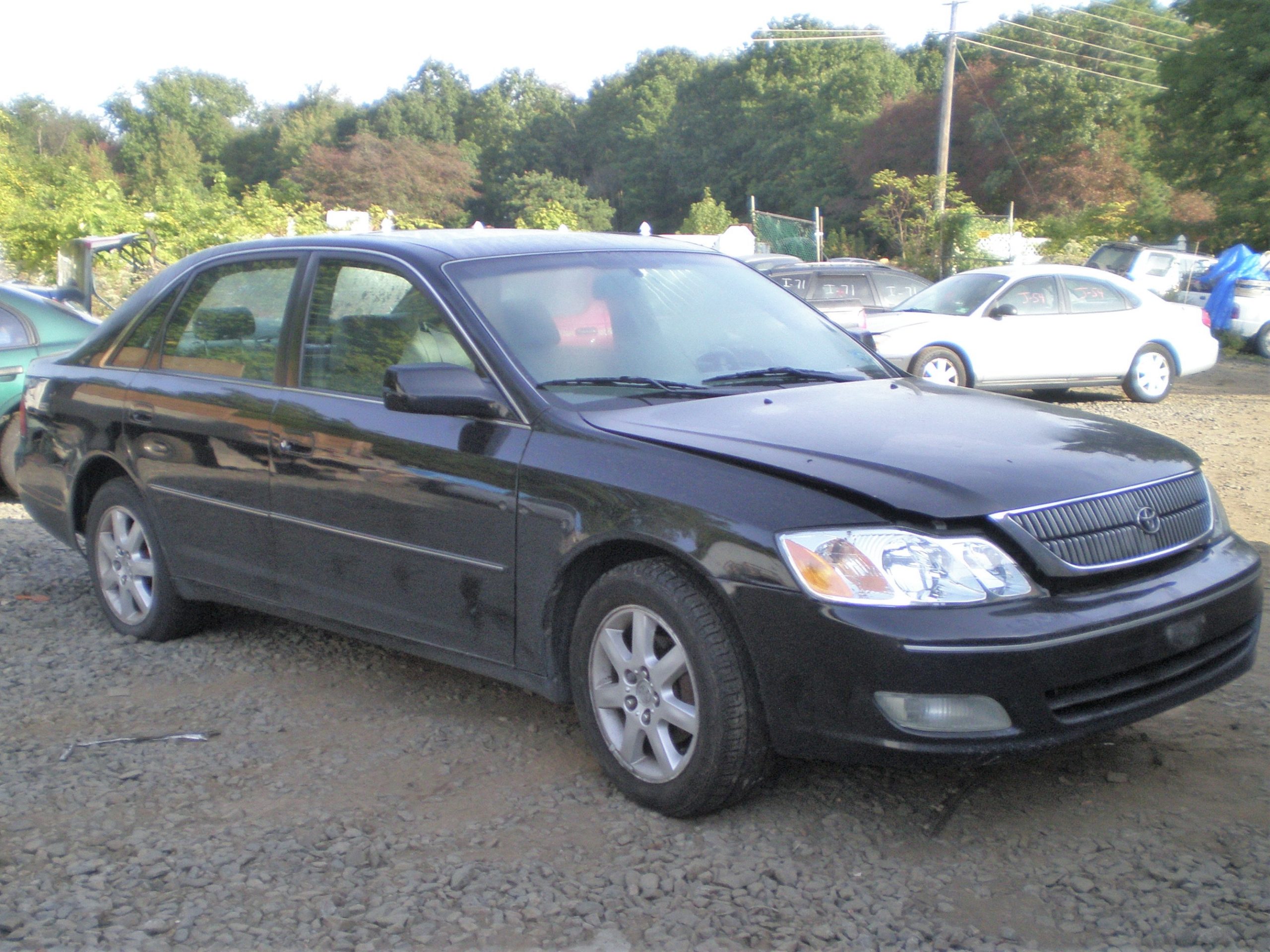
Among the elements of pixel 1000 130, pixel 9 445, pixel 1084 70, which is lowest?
pixel 9 445

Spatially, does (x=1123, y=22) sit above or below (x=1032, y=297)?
above

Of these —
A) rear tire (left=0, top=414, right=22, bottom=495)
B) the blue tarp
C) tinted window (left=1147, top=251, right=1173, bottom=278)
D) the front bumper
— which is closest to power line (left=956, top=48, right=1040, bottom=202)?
tinted window (left=1147, top=251, right=1173, bottom=278)

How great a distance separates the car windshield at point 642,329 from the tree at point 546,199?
70.9 meters

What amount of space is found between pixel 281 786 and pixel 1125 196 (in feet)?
151

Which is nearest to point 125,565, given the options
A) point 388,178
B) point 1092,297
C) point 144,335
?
point 144,335

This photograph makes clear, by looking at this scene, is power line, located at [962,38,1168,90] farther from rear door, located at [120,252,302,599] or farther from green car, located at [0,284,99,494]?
rear door, located at [120,252,302,599]

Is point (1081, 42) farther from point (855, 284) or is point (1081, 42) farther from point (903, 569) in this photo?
point (903, 569)

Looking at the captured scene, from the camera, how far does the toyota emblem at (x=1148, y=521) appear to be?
11.2 ft

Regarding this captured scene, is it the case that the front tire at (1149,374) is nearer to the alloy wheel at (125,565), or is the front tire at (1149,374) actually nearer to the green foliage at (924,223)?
the alloy wheel at (125,565)

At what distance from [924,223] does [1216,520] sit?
26053 mm

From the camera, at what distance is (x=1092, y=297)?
1380 cm

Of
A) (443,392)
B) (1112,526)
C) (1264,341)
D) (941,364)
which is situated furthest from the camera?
(1264,341)

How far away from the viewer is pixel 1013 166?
4906 centimetres

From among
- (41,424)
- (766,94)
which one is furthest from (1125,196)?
(41,424)
